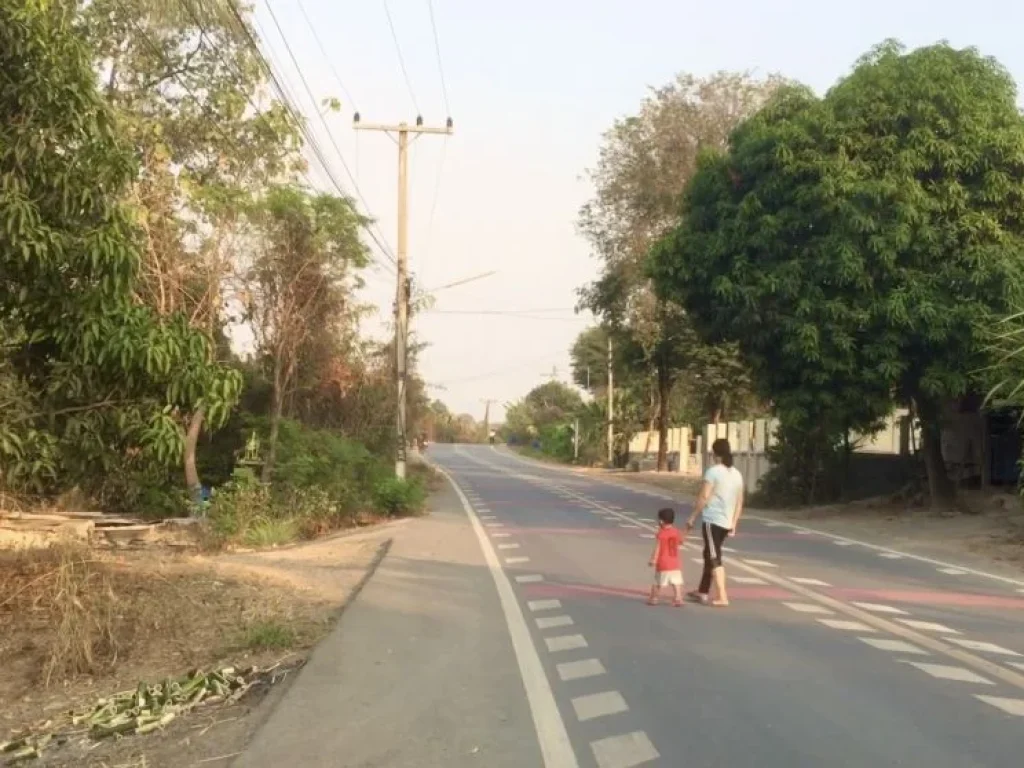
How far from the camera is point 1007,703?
7156 millimetres

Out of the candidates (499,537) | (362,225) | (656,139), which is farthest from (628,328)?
(499,537)

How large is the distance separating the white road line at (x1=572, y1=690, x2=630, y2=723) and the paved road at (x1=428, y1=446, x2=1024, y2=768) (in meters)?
0.01

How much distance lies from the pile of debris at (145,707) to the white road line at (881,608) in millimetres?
6056

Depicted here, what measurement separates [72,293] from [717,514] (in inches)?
255

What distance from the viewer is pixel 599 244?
3816cm

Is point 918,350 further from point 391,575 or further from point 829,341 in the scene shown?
point 391,575

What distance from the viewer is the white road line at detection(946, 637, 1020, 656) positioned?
8938 mm

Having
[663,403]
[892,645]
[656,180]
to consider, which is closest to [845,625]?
[892,645]

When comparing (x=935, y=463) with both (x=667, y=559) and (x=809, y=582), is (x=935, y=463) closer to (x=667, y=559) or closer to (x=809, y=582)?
(x=809, y=582)

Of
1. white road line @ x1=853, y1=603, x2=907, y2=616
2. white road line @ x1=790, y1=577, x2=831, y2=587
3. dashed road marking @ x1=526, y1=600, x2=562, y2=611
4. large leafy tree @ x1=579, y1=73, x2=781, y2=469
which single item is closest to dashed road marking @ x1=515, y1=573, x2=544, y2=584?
dashed road marking @ x1=526, y1=600, x2=562, y2=611

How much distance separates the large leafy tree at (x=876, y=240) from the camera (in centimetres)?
2100

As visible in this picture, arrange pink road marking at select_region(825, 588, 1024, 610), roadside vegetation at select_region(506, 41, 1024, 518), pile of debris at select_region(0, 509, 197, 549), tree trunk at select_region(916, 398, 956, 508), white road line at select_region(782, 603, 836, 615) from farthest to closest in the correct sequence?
1. tree trunk at select_region(916, 398, 956, 508)
2. roadside vegetation at select_region(506, 41, 1024, 518)
3. pile of debris at select_region(0, 509, 197, 549)
4. pink road marking at select_region(825, 588, 1024, 610)
5. white road line at select_region(782, 603, 836, 615)

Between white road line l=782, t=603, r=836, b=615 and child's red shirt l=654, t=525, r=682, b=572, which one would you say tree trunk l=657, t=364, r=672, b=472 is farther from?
child's red shirt l=654, t=525, r=682, b=572

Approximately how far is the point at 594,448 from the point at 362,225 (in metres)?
52.3
